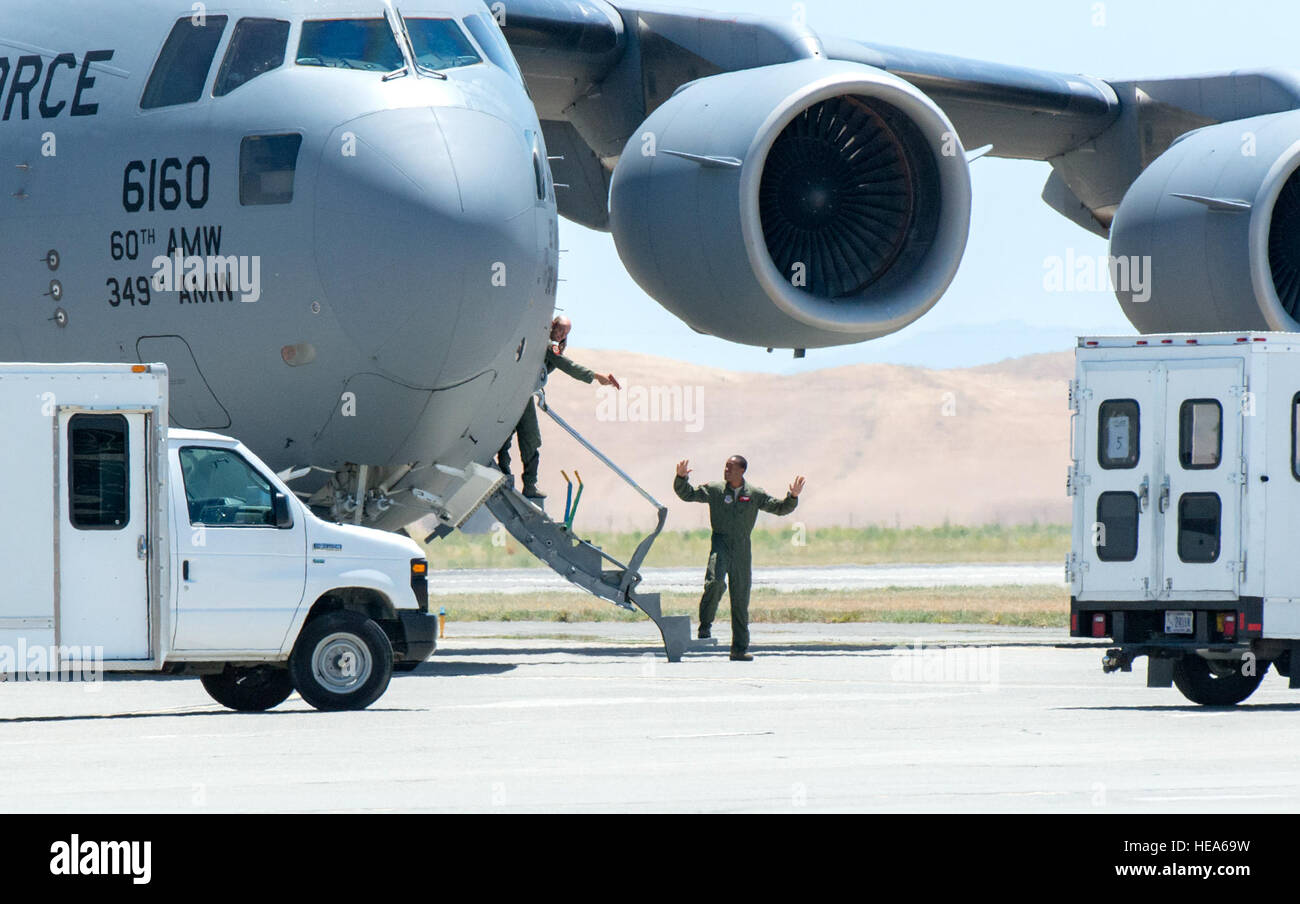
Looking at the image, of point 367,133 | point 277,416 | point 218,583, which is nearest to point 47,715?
point 218,583

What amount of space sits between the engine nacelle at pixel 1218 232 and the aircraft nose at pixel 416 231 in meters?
7.77

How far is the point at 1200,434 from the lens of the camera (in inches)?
674

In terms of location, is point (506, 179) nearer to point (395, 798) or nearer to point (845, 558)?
point (395, 798)

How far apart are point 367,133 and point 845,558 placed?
57940mm

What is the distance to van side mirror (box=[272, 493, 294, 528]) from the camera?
15953mm

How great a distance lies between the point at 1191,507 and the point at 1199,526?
0.17m

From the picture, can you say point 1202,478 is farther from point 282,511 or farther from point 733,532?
point 282,511

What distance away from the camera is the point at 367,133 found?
678 inches

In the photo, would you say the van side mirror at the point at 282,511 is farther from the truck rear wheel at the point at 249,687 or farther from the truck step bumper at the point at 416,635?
the truck rear wheel at the point at 249,687

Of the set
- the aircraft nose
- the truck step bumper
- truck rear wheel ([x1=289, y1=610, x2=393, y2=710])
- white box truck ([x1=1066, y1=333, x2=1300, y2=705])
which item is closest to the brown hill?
the aircraft nose

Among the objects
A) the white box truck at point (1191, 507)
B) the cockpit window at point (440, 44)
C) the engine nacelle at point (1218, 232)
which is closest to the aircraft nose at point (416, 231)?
the cockpit window at point (440, 44)

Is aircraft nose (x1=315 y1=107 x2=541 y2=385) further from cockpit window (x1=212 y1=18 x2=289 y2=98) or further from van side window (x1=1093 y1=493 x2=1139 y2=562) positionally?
van side window (x1=1093 y1=493 x2=1139 y2=562)

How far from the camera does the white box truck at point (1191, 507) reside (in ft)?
54.2
